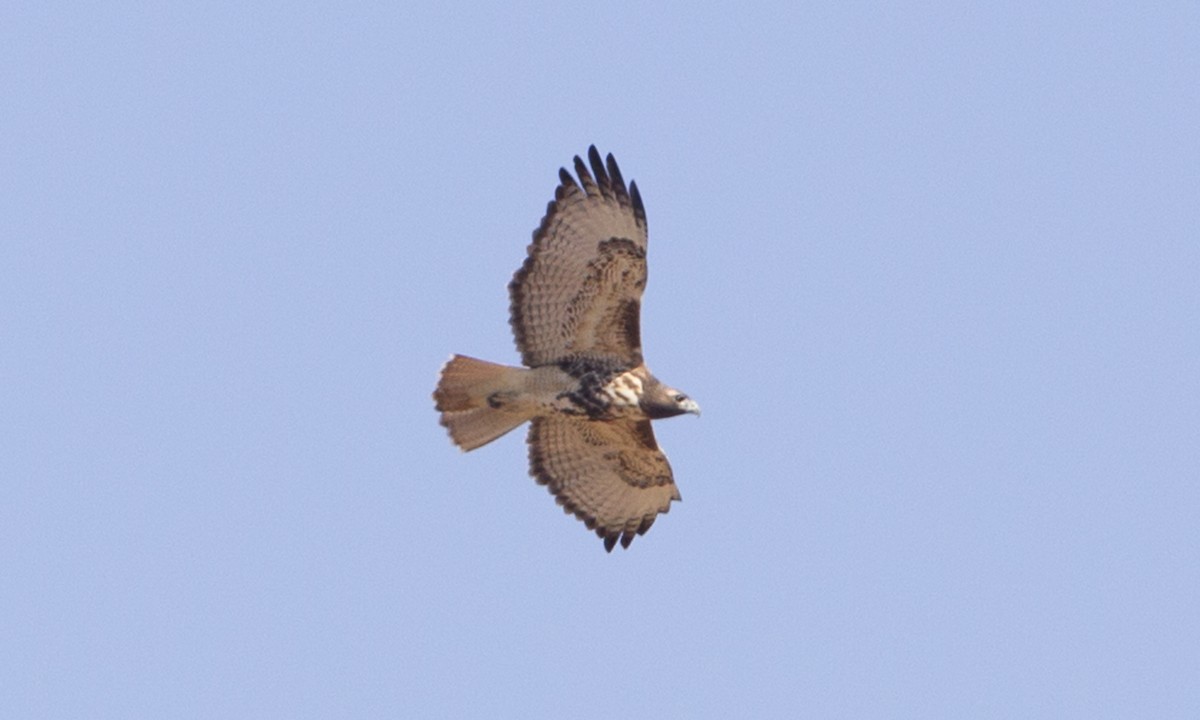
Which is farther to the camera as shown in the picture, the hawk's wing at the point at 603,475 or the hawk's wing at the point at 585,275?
the hawk's wing at the point at 603,475

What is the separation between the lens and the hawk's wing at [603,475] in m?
15.8

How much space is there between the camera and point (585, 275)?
14734 mm

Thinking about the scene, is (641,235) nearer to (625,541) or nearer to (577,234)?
(577,234)

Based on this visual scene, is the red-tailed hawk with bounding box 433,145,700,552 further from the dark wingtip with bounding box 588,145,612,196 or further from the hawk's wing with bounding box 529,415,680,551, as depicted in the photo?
the hawk's wing with bounding box 529,415,680,551

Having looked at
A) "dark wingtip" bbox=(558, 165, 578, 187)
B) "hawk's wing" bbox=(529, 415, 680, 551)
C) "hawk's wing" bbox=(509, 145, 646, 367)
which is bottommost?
"hawk's wing" bbox=(529, 415, 680, 551)

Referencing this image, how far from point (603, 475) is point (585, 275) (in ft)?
5.67

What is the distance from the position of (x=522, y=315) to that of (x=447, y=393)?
64cm

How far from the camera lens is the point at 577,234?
14.8 m

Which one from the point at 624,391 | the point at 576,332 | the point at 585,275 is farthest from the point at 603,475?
the point at 585,275

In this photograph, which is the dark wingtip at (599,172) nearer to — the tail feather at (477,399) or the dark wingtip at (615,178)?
the dark wingtip at (615,178)

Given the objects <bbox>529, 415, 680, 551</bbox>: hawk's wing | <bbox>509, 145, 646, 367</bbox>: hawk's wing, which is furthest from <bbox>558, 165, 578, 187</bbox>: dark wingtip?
<bbox>529, 415, 680, 551</bbox>: hawk's wing

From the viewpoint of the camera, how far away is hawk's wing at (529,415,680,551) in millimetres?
15766

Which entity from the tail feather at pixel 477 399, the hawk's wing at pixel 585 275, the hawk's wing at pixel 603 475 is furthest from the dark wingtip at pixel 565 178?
the hawk's wing at pixel 603 475

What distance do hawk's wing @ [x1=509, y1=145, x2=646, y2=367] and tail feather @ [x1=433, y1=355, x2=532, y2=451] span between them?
210 mm
